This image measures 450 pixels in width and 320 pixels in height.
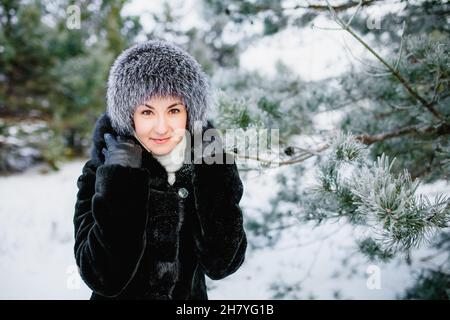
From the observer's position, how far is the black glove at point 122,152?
41.9 inches

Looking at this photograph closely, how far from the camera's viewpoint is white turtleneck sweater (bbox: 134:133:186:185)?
120cm

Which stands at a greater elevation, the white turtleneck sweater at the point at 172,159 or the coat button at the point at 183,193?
the white turtleneck sweater at the point at 172,159

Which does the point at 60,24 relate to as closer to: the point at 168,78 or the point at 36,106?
the point at 36,106

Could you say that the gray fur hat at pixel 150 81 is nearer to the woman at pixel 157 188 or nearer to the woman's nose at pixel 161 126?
the woman at pixel 157 188

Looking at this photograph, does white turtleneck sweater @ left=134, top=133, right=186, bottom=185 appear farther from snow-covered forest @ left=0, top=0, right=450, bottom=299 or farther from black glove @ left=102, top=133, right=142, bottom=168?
snow-covered forest @ left=0, top=0, right=450, bottom=299

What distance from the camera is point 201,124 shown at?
130 centimetres

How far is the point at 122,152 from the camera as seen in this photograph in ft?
3.56

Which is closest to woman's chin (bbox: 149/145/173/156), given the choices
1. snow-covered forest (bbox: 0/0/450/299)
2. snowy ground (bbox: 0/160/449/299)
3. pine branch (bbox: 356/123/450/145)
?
snow-covered forest (bbox: 0/0/450/299)

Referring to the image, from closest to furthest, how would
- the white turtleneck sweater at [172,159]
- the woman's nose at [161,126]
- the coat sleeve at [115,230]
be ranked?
the coat sleeve at [115,230], the woman's nose at [161,126], the white turtleneck sweater at [172,159]

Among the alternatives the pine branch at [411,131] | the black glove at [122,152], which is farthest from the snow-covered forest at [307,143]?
the black glove at [122,152]

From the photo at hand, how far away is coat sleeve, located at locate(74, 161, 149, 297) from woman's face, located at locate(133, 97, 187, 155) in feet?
0.43

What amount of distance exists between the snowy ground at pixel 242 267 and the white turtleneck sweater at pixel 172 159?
1.03m

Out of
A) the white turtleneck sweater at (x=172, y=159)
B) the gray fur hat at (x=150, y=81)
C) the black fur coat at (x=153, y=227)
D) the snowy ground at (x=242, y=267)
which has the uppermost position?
the gray fur hat at (x=150, y=81)

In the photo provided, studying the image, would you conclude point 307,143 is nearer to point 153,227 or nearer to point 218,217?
point 218,217
